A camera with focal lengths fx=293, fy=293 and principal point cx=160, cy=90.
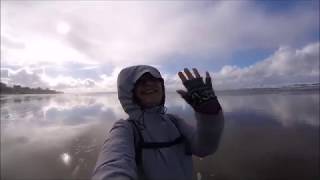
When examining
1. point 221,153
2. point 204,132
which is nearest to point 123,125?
point 204,132

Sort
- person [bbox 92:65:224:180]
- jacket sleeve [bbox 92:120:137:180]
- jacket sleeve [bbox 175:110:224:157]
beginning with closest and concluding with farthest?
jacket sleeve [bbox 92:120:137:180] < person [bbox 92:65:224:180] < jacket sleeve [bbox 175:110:224:157]

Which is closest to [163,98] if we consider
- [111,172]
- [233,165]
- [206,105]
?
[206,105]

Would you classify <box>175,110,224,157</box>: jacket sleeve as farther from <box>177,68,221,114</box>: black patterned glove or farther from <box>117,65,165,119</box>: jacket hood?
<box>117,65,165,119</box>: jacket hood

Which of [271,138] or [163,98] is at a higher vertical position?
[163,98]

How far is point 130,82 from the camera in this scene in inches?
96.3

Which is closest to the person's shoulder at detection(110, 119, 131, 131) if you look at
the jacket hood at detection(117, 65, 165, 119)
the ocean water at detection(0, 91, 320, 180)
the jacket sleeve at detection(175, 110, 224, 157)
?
the jacket hood at detection(117, 65, 165, 119)

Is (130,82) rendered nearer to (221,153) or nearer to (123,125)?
(123,125)

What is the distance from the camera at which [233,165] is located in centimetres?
1175

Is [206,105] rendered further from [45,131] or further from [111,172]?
[45,131]

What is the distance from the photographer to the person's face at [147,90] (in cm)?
246

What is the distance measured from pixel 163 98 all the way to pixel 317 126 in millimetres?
21000

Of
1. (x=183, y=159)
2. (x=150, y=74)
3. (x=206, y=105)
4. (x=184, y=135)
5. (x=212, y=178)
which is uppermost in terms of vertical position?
(x=150, y=74)

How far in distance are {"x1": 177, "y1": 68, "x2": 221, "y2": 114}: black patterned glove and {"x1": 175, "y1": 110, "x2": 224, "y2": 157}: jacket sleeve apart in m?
0.05

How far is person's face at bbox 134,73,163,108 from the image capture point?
2.46m
